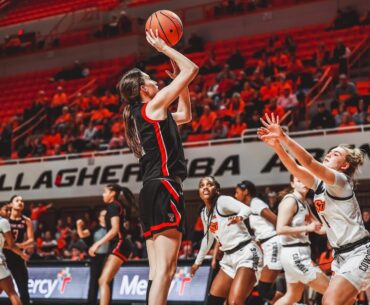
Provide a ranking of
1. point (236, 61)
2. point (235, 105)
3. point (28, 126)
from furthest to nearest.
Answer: point (28, 126), point (236, 61), point (235, 105)

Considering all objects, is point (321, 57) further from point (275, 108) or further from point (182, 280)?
point (182, 280)

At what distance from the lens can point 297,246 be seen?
8.52m

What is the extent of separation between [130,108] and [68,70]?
65.0 ft

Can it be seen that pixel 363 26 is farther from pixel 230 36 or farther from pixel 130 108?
pixel 130 108

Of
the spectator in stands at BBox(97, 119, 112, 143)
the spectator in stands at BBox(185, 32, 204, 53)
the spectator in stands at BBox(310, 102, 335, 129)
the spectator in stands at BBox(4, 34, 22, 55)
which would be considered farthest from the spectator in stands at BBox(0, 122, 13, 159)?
the spectator in stands at BBox(310, 102, 335, 129)

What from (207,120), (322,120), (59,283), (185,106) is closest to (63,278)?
(59,283)

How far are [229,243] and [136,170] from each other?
9017 mm

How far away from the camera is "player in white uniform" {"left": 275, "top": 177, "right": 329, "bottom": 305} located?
8.02 metres

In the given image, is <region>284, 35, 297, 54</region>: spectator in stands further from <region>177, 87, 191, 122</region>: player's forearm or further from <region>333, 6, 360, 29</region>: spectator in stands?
<region>177, 87, 191, 122</region>: player's forearm

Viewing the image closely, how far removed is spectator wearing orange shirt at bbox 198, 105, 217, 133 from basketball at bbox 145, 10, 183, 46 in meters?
11.2

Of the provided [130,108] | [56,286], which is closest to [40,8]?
[56,286]

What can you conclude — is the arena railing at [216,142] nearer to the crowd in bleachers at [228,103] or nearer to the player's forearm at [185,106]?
the crowd in bleachers at [228,103]

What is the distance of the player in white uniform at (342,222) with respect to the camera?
17.8ft

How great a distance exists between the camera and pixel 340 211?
18.3ft
